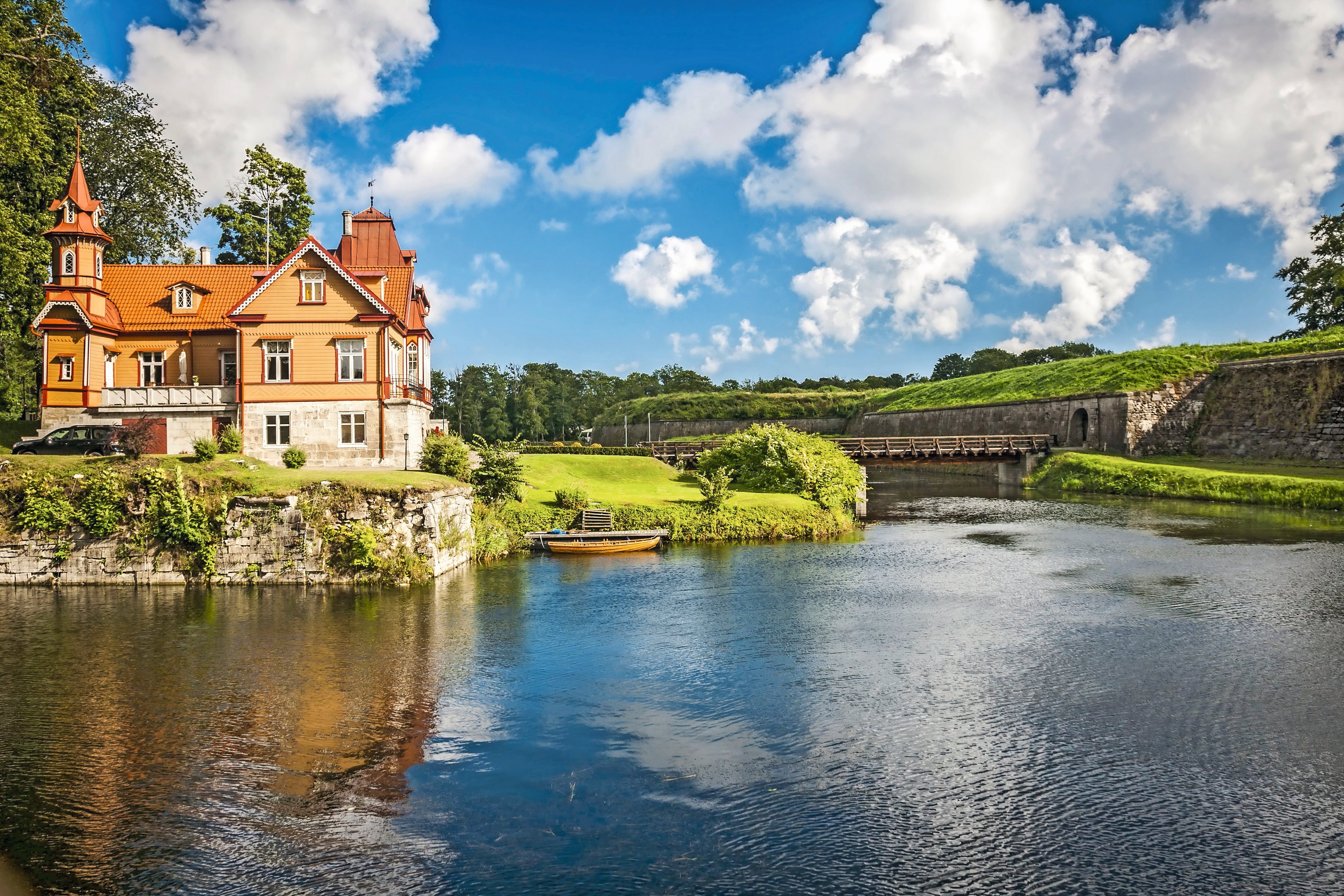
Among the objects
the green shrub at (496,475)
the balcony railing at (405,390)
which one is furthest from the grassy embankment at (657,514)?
the balcony railing at (405,390)

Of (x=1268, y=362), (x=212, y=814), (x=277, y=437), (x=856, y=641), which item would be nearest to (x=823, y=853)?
(x=212, y=814)

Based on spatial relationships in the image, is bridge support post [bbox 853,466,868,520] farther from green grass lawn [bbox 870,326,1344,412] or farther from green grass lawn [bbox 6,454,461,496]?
green grass lawn [bbox 870,326,1344,412]

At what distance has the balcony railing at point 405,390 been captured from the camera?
115 ft

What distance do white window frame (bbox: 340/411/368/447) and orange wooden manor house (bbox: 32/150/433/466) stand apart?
5 centimetres

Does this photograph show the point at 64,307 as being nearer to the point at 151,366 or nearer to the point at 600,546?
the point at 151,366

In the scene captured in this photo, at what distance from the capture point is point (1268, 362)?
57.9 metres

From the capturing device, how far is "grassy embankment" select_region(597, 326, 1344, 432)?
6238cm

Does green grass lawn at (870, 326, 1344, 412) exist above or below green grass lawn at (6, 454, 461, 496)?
above

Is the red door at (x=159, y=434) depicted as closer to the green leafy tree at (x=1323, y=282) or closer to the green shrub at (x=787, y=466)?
the green shrub at (x=787, y=466)

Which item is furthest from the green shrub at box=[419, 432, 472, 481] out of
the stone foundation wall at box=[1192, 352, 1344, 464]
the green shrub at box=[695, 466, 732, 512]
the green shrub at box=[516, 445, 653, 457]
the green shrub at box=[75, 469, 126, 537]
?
the stone foundation wall at box=[1192, 352, 1344, 464]

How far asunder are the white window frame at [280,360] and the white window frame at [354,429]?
2857 mm

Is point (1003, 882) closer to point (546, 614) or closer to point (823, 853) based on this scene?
point (823, 853)

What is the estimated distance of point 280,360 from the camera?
3491 centimetres

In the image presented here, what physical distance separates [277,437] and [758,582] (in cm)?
2180
